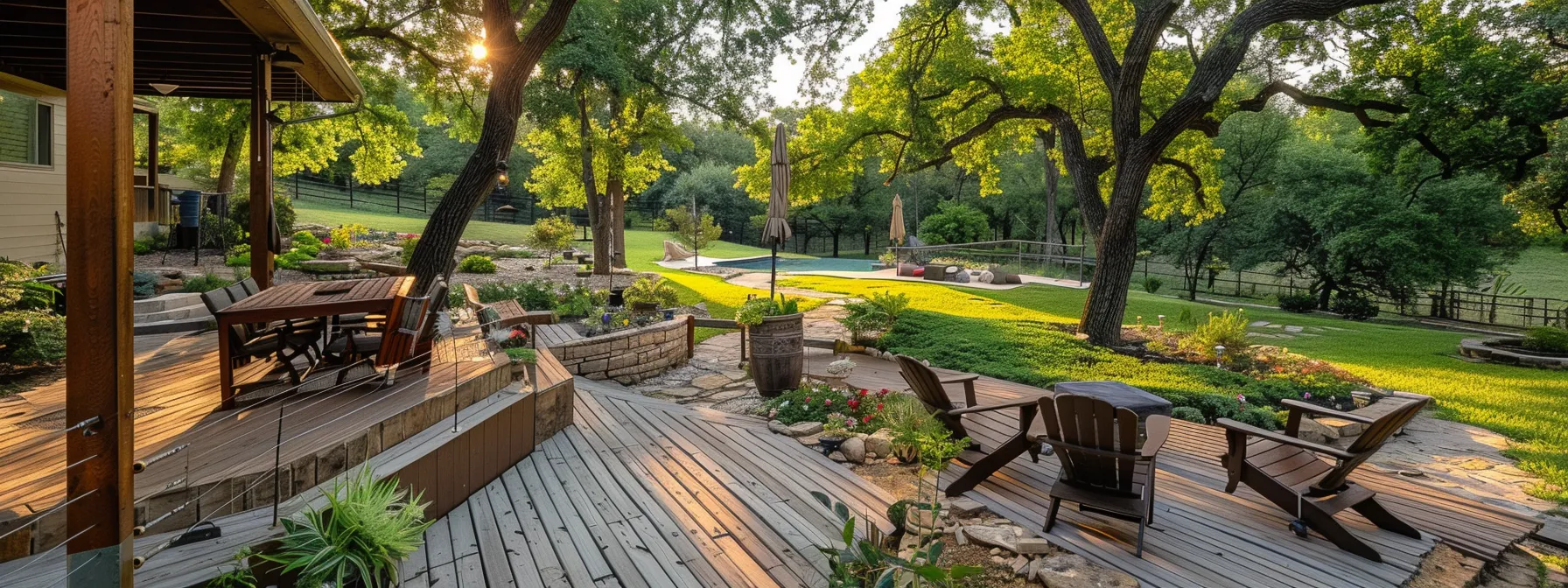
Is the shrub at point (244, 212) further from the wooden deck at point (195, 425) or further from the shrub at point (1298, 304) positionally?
the shrub at point (1298, 304)

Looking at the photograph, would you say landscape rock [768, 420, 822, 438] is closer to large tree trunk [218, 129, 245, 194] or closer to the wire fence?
large tree trunk [218, 129, 245, 194]

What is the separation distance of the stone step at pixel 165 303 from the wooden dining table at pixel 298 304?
3.51 m

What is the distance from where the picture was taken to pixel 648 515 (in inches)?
144

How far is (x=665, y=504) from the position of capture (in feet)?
12.5

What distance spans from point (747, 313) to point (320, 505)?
4490 millimetres

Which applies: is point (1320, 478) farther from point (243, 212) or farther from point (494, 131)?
point (243, 212)

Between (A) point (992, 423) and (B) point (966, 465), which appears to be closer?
(B) point (966, 465)

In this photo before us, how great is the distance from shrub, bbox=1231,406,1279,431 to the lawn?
724 mm

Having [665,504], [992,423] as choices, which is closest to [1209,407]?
[992,423]

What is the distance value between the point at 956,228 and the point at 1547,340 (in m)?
19.1

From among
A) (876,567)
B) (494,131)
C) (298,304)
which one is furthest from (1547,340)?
(298,304)

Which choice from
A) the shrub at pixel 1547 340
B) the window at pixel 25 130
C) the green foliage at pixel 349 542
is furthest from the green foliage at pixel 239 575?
the shrub at pixel 1547 340

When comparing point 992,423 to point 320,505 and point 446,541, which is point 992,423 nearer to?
point 446,541

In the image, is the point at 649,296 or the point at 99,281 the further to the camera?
the point at 649,296
